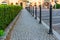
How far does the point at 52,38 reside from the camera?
977cm

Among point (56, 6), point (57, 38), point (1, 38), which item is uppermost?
point (1, 38)

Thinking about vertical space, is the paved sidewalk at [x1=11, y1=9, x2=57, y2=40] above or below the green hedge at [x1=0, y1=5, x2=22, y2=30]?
below

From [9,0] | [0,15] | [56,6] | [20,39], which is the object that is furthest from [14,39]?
[9,0]

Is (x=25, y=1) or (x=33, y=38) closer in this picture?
(x=33, y=38)

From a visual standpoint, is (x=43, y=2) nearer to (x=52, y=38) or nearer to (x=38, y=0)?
(x=38, y=0)

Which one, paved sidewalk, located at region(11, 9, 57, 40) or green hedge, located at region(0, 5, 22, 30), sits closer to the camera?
green hedge, located at region(0, 5, 22, 30)

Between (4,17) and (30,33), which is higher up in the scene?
(4,17)

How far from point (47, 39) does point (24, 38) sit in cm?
89

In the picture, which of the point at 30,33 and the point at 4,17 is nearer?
the point at 4,17

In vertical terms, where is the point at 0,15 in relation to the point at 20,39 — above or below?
above

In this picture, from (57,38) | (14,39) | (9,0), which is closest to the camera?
(14,39)

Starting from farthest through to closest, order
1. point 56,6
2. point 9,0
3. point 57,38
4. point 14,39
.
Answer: point 9,0
point 56,6
point 57,38
point 14,39

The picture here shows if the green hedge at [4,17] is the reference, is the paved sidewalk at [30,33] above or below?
below

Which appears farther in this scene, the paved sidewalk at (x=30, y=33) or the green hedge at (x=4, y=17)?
the paved sidewalk at (x=30, y=33)
